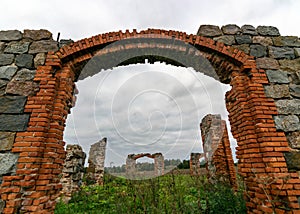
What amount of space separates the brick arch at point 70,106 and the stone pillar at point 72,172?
16.2ft

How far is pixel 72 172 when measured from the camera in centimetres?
707

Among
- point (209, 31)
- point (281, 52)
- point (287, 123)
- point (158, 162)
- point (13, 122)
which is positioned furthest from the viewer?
point (158, 162)

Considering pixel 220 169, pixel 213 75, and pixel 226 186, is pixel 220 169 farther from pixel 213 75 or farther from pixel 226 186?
pixel 213 75

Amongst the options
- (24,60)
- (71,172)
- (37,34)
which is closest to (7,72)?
(24,60)

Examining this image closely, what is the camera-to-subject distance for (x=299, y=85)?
3055 millimetres

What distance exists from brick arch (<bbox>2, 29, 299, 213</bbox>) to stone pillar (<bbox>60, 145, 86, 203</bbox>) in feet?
16.2

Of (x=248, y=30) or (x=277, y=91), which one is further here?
(x=248, y=30)

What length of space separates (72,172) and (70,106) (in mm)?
5073

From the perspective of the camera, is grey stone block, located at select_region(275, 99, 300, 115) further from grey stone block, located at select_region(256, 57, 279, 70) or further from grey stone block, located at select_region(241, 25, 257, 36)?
grey stone block, located at select_region(241, 25, 257, 36)

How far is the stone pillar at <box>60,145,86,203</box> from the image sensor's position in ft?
22.0

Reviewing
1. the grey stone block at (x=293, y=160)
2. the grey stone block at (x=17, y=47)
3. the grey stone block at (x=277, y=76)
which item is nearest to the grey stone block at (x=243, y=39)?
the grey stone block at (x=277, y=76)

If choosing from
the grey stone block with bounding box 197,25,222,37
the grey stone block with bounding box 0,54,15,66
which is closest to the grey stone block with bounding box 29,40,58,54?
the grey stone block with bounding box 0,54,15,66

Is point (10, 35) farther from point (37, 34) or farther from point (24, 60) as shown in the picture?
point (24, 60)

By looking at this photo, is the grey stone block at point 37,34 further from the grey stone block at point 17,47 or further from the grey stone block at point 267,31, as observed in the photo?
the grey stone block at point 267,31
